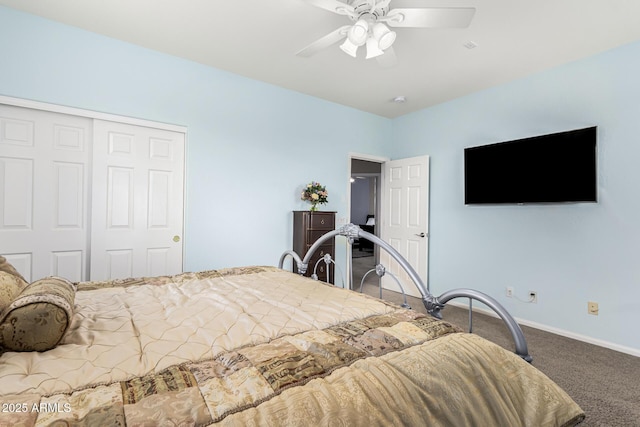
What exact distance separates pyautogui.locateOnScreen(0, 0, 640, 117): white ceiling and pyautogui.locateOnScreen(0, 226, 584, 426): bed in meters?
2.22

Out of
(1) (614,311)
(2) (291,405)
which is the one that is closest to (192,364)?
(2) (291,405)

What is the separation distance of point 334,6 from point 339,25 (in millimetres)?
770

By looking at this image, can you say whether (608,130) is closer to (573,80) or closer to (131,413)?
(573,80)

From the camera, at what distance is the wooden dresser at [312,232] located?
12.3 feet

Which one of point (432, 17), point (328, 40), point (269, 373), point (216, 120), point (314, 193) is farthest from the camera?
point (314, 193)

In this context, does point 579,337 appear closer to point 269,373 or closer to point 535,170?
point 535,170

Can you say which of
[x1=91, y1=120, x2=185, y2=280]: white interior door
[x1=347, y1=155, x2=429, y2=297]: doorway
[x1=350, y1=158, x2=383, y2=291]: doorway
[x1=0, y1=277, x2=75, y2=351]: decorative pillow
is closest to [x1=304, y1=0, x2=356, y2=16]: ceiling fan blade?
[x1=0, y1=277, x2=75, y2=351]: decorative pillow

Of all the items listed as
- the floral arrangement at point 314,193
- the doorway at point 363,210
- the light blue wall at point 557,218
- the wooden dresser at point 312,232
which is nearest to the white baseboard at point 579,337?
the light blue wall at point 557,218

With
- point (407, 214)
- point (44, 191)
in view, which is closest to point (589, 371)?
point (407, 214)

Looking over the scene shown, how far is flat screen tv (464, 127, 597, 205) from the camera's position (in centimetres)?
294

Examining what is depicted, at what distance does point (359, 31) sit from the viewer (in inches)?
77.2

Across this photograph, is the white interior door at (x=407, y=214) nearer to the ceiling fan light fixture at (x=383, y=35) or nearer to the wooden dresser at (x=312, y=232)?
the wooden dresser at (x=312, y=232)

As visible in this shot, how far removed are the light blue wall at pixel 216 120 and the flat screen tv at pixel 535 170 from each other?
5.60ft

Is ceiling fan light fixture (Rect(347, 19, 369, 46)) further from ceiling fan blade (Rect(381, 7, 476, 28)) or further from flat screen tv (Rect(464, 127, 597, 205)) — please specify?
flat screen tv (Rect(464, 127, 597, 205))
